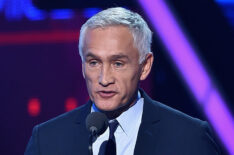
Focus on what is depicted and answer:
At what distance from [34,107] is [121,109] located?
1.38 m

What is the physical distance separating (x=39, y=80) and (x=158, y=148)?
1490 mm

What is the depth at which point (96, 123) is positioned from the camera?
4.90 ft

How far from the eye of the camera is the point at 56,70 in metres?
3.08

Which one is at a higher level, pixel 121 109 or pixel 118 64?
pixel 118 64

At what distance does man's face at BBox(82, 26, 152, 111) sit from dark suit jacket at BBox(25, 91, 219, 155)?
0.53ft

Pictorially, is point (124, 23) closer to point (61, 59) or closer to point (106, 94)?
point (106, 94)

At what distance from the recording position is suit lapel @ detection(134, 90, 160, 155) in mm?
1753

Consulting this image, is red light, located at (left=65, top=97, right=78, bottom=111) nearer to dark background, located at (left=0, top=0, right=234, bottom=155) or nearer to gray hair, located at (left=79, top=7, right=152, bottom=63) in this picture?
dark background, located at (left=0, top=0, right=234, bottom=155)

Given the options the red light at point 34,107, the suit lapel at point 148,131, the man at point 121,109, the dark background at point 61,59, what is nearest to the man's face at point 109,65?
the man at point 121,109

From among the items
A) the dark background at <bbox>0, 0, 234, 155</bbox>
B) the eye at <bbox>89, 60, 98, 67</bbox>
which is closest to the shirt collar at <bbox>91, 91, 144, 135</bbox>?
the eye at <bbox>89, 60, 98, 67</bbox>

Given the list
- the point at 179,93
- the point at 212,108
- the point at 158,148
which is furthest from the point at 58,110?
the point at 158,148

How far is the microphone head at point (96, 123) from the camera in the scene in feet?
4.86

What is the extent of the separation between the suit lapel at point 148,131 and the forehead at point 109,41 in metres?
0.24

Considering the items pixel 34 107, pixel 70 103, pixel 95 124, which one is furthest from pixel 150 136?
pixel 34 107
